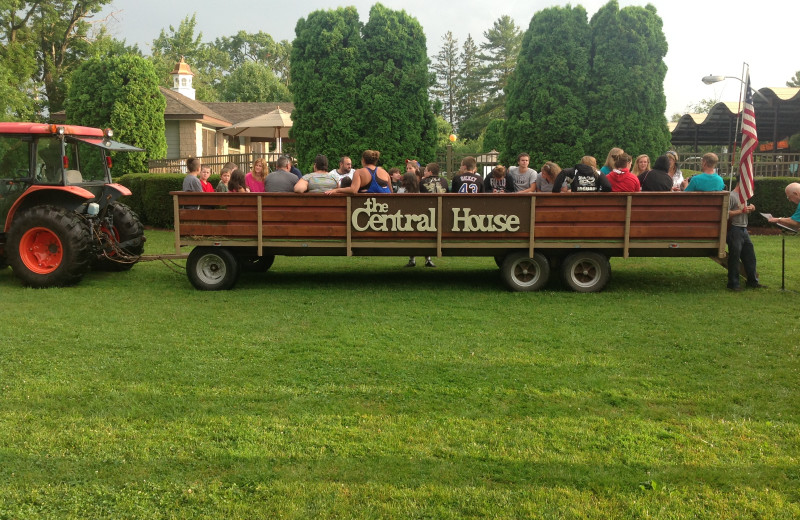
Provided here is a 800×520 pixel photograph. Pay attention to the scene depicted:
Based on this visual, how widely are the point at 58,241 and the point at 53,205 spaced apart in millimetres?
575

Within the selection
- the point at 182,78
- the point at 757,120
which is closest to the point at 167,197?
the point at 182,78

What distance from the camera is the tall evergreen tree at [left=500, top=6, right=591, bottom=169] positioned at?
61.6 feet

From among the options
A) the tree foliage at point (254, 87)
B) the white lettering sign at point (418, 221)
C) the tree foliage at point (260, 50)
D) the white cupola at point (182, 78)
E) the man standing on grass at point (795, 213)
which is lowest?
the white lettering sign at point (418, 221)

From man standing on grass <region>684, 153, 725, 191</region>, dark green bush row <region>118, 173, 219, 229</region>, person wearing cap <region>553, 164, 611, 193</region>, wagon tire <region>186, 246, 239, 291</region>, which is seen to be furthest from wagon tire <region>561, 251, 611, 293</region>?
dark green bush row <region>118, 173, 219, 229</region>

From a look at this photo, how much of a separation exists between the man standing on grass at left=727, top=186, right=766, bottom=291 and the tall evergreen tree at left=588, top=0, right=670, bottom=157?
375 inches

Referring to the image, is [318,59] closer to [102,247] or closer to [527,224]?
[102,247]

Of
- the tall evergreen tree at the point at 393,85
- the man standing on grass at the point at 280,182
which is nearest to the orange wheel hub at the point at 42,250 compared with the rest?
the man standing on grass at the point at 280,182

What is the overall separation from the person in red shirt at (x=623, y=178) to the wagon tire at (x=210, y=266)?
221 inches

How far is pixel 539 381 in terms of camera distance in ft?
17.8

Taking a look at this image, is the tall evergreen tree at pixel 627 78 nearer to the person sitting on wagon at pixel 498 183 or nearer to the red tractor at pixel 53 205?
the person sitting on wagon at pixel 498 183

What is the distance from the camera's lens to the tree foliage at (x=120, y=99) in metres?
22.4

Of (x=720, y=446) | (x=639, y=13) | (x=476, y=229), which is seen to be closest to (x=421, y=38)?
(x=639, y=13)

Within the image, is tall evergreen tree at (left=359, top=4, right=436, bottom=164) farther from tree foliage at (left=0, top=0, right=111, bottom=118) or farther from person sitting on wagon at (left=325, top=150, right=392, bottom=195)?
tree foliage at (left=0, top=0, right=111, bottom=118)

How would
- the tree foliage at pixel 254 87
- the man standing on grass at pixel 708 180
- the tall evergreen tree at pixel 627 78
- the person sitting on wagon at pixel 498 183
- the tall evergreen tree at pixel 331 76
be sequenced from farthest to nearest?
the tree foliage at pixel 254 87 → the tall evergreen tree at pixel 331 76 → the tall evergreen tree at pixel 627 78 → the person sitting on wagon at pixel 498 183 → the man standing on grass at pixel 708 180
